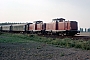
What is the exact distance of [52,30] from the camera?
34656 millimetres

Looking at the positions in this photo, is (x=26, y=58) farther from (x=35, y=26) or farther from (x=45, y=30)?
(x=35, y=26)

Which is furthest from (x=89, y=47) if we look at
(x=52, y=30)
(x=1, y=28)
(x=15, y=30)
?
(x=1, y=28)

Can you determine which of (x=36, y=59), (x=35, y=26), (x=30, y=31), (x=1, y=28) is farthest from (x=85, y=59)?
(x=1, y=28)

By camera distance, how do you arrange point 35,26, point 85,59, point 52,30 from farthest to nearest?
point 35,26 < point 52,30 < point 85,59

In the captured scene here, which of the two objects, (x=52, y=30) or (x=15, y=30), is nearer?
(x=52, y=30)

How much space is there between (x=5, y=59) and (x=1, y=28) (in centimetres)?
6295

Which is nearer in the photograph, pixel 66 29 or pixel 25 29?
pixel 66 29

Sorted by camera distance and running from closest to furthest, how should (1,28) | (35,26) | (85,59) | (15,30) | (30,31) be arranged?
(85,59) < (35,26) < (30,31) < (15,30) < (1,28)

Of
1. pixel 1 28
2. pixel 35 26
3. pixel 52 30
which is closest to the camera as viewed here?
pixel 52 30

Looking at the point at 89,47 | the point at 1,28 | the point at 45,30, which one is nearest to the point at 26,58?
the point at 89,47

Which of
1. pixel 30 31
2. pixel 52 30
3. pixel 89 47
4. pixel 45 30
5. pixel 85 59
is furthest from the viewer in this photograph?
pixel 30 31

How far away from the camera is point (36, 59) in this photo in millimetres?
9406

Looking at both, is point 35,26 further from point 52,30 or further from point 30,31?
point 52,30

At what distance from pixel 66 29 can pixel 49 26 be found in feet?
18.9
